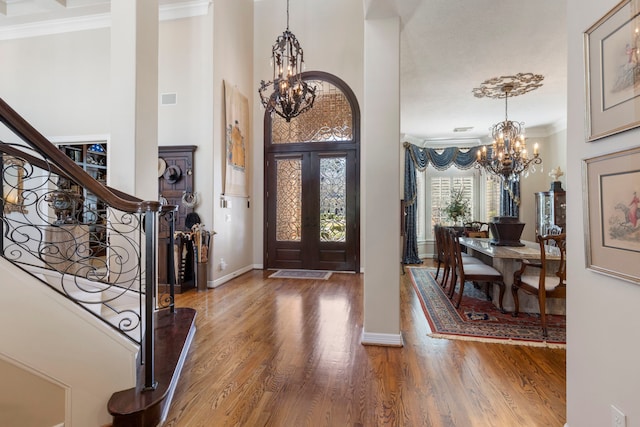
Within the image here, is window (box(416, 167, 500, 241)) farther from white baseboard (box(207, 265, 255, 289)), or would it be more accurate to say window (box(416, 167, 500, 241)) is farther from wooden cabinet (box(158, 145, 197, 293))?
wooden cabinet (box(158, 145, 197, 293))

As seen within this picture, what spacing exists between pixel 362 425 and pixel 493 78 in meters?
4.61

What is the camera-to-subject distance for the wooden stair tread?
172 centimetres

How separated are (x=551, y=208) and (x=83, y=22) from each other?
30.1ft

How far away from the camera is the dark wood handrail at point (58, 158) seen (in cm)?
147

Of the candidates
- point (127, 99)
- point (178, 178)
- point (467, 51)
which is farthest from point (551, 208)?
point (127, 99)

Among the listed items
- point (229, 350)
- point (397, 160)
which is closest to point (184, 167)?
point (229, 350)

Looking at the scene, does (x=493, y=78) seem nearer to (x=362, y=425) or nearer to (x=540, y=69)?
(x=540, y=69)

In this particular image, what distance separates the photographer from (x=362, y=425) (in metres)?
1.80

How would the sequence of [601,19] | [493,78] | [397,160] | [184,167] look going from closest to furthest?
[601,19], [397,160], [493,78], [184,167]

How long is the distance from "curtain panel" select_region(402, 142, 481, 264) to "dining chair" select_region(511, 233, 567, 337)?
3.85 metres

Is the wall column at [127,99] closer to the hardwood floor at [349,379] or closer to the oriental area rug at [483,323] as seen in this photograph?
the hardwood floor at [349,379]

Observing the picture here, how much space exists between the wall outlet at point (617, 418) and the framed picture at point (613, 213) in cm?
58

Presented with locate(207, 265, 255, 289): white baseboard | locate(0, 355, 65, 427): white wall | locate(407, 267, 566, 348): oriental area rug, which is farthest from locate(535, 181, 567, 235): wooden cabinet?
locate(0, 355, 65, 427): white wall

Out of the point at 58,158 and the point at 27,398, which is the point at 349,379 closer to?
the point at 27,398
